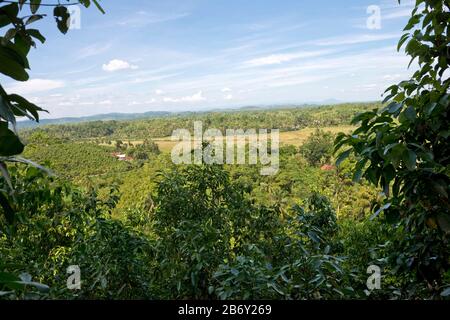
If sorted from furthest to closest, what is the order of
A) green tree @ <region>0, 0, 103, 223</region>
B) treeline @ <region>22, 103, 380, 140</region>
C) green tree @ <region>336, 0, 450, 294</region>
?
treeline @ <region>22, 103, 380, 140</region> → green tree @ <region>336, 0, 450, 294</region> → green tree @ <region>0, 0, 103, 223</region>

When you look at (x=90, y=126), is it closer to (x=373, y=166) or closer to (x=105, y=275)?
(x=105, y=275)

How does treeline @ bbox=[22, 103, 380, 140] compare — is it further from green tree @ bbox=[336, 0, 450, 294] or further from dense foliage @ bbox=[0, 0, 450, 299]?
green tree @ bbox=[336, 0, 450, 294]

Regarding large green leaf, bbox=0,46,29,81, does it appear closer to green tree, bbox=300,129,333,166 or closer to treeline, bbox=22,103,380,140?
treeline, bbox=22,103,380,140

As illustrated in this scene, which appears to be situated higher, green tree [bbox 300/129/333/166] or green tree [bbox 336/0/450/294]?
green tree [bbox 336/0/450/294]

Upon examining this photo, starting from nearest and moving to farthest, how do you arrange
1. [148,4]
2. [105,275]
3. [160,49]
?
[105,275] → [148,4] → [160,49]

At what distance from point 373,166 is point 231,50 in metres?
8.63

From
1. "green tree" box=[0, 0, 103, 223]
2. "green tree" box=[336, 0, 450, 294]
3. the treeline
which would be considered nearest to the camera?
"green tree" box=[0, 0, 103, 223]

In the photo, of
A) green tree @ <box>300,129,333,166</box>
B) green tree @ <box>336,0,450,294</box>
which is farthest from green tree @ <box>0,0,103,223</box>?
green tree @ <box>300,129,333,166</box>

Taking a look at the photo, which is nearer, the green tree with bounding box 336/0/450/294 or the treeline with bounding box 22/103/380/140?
the green tree with bounding box 336/0/450/294

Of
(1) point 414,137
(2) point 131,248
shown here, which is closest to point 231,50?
(2) point 131,248

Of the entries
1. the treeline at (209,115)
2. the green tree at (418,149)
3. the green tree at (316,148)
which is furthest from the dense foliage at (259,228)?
the treeline at (209,115)

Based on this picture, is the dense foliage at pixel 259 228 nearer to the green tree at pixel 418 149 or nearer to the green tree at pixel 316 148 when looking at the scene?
the green tree at pixel 418 149

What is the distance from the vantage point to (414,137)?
3.43 ft

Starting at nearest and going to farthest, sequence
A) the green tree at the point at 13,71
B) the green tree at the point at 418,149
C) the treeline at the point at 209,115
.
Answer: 1. the green tree at the point at 13,71
2. the green tree at the point at 418,149
3. the treeline at the point at 209,115
